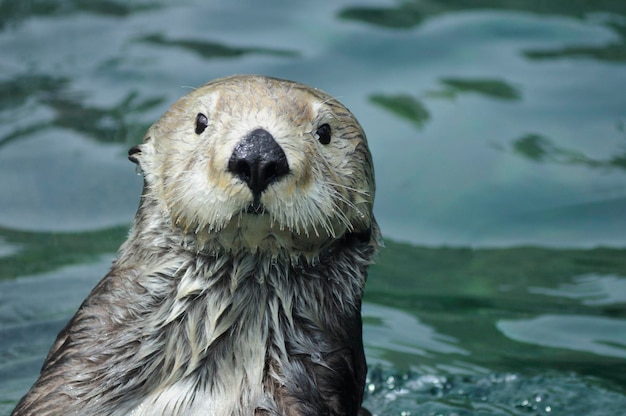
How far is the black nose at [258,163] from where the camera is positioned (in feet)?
10.2

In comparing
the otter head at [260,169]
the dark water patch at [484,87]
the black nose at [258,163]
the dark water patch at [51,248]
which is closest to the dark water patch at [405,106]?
the dark water patch at [484,87]

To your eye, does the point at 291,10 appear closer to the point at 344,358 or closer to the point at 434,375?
the point at 434,375

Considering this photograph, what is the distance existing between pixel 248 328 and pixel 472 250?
294cm

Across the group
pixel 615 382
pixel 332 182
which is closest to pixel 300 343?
pixel 332 182

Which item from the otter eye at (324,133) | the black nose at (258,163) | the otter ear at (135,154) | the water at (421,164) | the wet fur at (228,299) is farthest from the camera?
the water at (421,164)

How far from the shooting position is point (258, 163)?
311 centimetres

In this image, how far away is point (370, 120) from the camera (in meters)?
7.24

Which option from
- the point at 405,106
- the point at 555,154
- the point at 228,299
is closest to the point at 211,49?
the point at 405,106

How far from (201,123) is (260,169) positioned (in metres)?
0.51

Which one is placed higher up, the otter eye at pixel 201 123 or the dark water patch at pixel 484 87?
the dark water patch at pixel 484 87

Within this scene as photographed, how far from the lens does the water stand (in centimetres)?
534

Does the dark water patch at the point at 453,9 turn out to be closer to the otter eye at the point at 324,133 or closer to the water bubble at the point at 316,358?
the otter eye at the point at 324,133

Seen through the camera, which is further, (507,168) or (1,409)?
(507,168)

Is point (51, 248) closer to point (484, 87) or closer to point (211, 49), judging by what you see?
point (211, 49)
